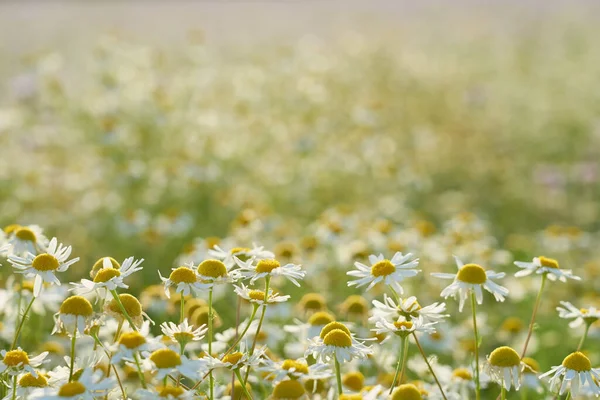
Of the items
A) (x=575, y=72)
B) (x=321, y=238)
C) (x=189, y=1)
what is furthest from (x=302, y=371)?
(x=189, y=1)

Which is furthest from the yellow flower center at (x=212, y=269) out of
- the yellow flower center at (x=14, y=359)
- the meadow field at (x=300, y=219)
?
the yellow flower center at (x=14, y=359)

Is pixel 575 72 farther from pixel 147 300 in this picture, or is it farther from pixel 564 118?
pixel 147 300

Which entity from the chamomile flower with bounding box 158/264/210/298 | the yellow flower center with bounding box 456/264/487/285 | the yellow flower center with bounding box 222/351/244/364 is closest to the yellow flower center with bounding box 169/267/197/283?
the chamomile flower with bounding box 158/264/210/298

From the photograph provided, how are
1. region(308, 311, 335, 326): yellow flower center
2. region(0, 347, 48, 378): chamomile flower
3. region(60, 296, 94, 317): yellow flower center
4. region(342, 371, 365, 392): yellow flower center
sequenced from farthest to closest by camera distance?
region(308, 311, 335, 326): yellow flower center, region(342, 371, 365, 392): yellow flower center, region(0, 347, 48, 378): chamomile flower, region(60, 296, 94, 317): yellow flower center

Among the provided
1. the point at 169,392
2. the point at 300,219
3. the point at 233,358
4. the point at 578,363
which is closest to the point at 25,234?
the point at 233,358

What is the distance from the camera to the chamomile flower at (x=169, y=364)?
1873mm

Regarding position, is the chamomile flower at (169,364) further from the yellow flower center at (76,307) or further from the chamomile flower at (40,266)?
the chamomile flower at (40,266)

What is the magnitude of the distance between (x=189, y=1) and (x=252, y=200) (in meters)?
16.6

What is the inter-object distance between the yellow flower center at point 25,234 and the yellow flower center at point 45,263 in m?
0.65

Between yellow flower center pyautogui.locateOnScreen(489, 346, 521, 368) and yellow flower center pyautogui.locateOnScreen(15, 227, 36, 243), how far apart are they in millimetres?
1790

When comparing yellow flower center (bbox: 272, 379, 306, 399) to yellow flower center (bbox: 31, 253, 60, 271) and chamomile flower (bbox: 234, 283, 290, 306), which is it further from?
yellow flower center (bbox: 31, 253, 60, 271)

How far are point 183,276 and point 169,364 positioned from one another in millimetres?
357

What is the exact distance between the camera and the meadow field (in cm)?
220

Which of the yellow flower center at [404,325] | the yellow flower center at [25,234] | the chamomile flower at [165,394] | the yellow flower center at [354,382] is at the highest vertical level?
the yellow flower center at [404,325]
